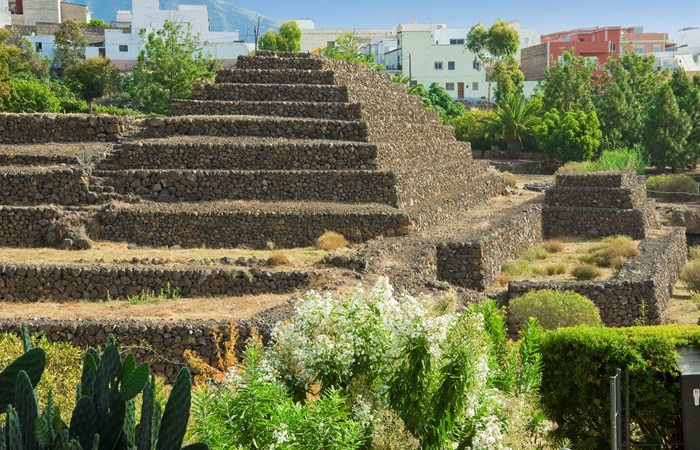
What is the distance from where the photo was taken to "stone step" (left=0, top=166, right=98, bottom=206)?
2739 centimetres

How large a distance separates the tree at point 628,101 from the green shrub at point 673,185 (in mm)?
6827

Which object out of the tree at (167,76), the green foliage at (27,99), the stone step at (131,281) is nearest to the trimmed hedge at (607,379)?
the stone step at (131,281)

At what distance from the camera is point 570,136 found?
51.2m

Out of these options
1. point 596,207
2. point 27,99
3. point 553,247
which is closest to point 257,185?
point 553,247

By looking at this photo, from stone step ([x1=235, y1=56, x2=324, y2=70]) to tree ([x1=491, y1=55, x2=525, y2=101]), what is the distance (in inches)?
1449

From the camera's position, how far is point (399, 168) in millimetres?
30188

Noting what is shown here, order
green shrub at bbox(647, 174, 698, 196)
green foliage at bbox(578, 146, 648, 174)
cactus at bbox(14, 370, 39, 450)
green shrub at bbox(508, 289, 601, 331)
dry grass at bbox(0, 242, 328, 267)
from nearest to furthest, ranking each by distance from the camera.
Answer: cactus at bbox(14, 370, 39, 450)
green shrub at bbox(508, 289, 601, 331)
dry grass at bbox(0, 242, 328, 267)
green foliage at bbox(578, 146, 648, 174)
green shrub at bbox(647, 174, 698, 196)

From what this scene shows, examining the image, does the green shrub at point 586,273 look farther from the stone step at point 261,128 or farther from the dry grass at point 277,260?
the dry grass at point 277,260

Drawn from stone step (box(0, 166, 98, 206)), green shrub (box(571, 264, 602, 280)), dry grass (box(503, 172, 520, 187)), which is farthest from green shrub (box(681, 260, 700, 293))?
stone step (box(0, 166, 98, 206))

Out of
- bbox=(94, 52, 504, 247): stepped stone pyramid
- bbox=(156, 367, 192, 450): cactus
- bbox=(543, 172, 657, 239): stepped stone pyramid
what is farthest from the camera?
bbox=(543, 172, 657, 239): stepped stone pyramid

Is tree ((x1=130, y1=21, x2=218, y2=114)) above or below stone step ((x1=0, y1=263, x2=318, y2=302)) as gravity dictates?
above

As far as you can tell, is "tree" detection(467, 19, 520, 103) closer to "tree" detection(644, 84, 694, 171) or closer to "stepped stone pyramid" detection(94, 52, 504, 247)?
"tree" detection(644, 84, 694, 171)

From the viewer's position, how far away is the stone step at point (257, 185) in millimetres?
28141

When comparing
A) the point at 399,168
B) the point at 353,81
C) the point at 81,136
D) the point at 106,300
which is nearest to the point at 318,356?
the point at 106,300
